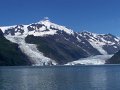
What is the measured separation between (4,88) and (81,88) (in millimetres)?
23085

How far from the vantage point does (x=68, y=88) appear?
12206cm

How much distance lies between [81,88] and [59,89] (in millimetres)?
6580

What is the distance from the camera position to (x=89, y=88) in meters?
123

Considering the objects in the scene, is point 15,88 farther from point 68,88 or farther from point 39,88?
point 68,88

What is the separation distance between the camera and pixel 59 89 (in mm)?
120938

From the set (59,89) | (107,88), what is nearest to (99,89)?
(107,88)

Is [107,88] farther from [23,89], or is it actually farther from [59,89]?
[23,89]

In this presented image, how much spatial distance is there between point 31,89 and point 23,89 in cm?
231

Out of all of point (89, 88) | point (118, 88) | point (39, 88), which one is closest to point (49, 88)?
point (39, 88)

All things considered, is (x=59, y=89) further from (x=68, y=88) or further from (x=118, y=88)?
(x=118, y=88)

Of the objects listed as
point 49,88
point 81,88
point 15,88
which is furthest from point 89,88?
point 15,88

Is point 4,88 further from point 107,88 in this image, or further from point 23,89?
point 107,88

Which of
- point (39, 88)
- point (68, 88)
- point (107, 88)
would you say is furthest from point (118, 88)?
point (39, 88)

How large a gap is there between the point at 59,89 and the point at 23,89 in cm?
1037
